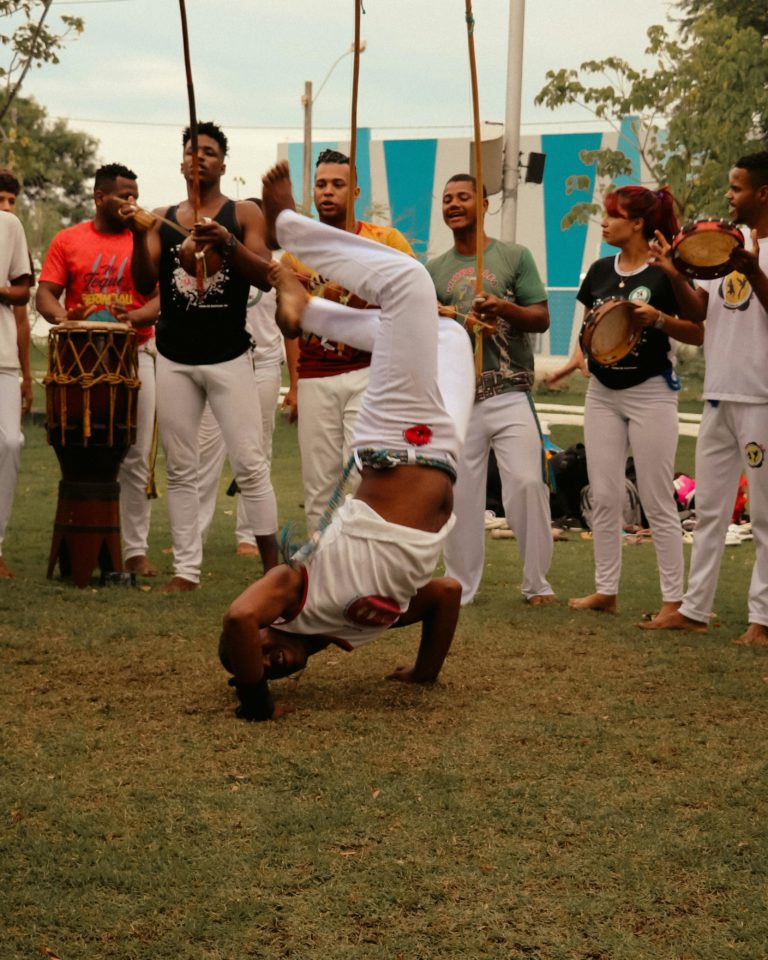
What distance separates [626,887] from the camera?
11.6 feet

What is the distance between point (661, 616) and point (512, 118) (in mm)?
9251

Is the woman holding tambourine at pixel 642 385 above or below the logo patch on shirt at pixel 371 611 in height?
above

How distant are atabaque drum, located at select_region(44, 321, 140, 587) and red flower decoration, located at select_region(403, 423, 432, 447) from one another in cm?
307

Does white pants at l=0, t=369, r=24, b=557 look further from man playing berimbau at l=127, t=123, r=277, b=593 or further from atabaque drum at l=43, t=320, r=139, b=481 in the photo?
man playing berimbau at l=127, t=123, r=277, b=593

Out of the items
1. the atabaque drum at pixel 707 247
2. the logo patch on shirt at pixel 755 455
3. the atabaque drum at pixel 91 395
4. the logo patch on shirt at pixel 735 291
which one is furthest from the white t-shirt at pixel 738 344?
the atabaque drum at pixel 91 395

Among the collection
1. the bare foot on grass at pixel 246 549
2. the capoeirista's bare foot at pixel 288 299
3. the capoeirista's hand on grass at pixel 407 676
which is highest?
the capoeirista's bare foot at pixel 288 299

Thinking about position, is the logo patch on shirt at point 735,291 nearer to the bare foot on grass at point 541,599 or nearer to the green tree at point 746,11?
the bare foot on grass at point 541,599

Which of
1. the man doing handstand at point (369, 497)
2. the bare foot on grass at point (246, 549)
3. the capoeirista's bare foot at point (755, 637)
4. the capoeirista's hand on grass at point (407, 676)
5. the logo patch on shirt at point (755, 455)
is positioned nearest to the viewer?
the man doing handstand at point (369, 497)

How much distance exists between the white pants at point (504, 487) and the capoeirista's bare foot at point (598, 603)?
0.25 metres

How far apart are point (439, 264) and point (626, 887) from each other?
464 centimetres

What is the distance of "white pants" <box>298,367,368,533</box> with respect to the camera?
22.4 feet

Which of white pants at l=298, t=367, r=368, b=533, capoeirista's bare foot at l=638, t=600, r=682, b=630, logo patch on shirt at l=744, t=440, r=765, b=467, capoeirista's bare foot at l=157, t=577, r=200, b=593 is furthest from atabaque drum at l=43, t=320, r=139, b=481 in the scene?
logo patch on shirt at l=744, t=440, r=765, b=467

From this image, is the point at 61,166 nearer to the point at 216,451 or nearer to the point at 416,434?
the point at 216,451

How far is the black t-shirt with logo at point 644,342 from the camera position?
7199 millimetres
